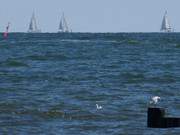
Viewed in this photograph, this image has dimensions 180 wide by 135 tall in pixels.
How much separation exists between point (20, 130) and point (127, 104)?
5.43 meters

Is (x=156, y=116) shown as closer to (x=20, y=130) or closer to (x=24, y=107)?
(x=20, y=130)

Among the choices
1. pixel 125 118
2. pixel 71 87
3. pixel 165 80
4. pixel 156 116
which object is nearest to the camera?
pixel 156 116

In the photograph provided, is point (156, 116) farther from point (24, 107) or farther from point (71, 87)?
point (71, 87)

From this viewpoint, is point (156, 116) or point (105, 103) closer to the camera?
point (156, 116)

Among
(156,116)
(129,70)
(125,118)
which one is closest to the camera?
(156,116)

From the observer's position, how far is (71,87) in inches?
1230

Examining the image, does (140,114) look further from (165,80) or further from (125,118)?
(165,80)

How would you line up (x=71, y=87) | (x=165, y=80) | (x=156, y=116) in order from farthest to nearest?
(x=165, y=80) → (x=71, y=87) → (x=156, y=116)

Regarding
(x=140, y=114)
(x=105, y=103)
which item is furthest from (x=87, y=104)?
(x=140, y=114)

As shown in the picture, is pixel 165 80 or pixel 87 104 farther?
pixel 165 80

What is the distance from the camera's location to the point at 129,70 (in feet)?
139

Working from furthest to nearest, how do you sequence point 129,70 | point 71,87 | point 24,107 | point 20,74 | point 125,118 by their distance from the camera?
1. point 129,70
2. point 20,74
3. point 71,87
4. point 24,107
5. point 125,118

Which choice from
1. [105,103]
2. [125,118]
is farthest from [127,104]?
[125,118]

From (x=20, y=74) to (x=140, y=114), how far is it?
15600 millimetres
